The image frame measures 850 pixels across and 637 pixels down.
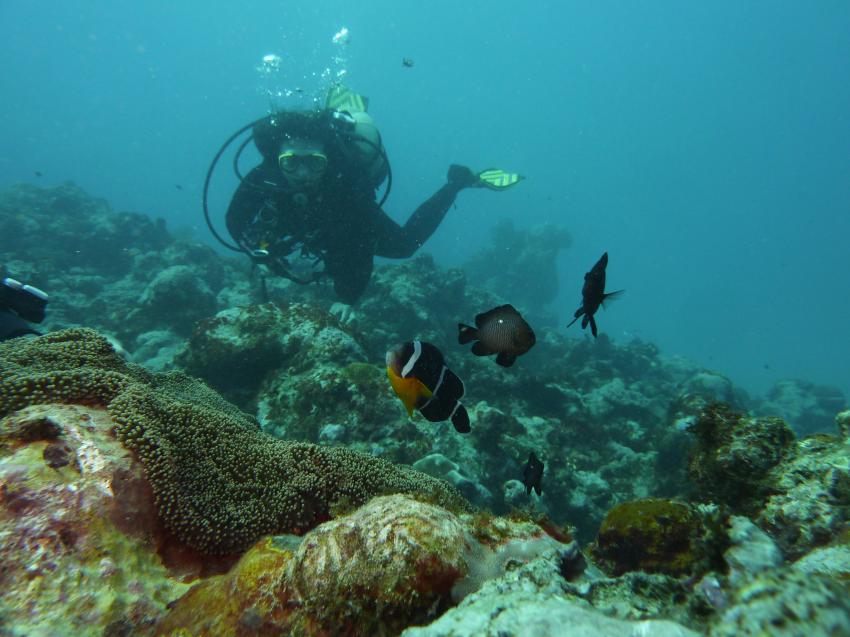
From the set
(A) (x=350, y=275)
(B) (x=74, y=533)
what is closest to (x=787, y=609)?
(B) (x=74, y=533)

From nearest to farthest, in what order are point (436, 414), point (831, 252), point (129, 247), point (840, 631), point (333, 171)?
point (840, 631)
point (436, 414)
point (333, 171)
point (129, 247)
point (831, 252)

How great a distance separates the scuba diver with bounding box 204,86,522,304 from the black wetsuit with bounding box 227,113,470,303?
2cm

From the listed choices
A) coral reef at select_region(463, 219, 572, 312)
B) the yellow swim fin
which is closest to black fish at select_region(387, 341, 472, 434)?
the yellow swim fin

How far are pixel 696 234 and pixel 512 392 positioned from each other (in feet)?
494

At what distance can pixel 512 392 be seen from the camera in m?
9.55

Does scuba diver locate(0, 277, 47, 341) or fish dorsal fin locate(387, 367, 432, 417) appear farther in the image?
scuba diver locate(0, 277, 47, 341)

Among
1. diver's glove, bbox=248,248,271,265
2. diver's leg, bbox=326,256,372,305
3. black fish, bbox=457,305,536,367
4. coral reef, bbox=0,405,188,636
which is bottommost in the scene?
coral reef, bbox=0,405,188,636

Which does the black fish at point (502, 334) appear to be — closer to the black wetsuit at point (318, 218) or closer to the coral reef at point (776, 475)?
the coral reef at point (776, 475)

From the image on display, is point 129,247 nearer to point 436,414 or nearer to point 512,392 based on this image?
point 512,392

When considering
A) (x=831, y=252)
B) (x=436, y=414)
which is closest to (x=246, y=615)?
(x=436, y=414)

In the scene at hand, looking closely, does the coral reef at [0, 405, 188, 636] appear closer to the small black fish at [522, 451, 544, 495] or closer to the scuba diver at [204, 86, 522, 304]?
the small black fish at [522, 451, 544, 495]

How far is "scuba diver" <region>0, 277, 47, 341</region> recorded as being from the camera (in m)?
4.38

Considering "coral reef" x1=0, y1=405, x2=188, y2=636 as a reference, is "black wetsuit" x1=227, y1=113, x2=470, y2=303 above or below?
above

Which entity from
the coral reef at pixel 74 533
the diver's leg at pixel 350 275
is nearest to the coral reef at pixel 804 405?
the diver's leg at pixel 350 275
